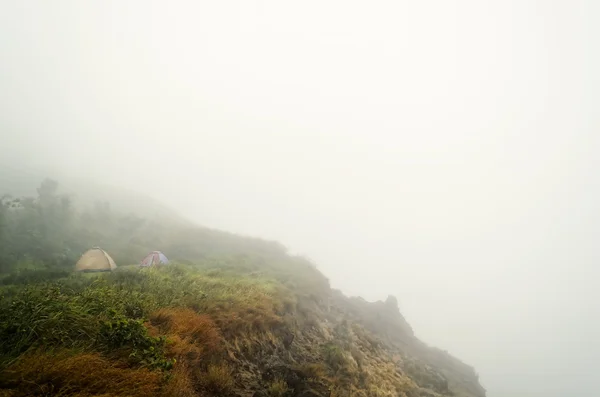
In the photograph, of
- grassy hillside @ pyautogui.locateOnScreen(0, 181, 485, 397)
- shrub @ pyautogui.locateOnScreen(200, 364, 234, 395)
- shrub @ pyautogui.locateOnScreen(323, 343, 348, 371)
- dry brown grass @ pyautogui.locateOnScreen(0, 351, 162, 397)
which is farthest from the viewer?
shrub @ pyautogui.locateOnScreen(323, 343, 348, 371)

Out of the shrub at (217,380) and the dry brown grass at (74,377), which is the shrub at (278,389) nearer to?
the shrub at (217,380)

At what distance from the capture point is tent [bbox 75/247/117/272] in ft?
59.1

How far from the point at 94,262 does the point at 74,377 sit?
1607 centimetres

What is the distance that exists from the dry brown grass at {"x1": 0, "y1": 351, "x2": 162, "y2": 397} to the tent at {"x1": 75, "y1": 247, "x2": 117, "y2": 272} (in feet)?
46.3

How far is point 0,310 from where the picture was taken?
674 centimetres

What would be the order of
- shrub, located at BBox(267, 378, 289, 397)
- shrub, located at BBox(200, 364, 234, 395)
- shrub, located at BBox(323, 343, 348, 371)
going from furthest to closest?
shrub, located at BBox(323, 343, 348, 371)
shrub, located at BBox(267, 378, 289, 397)
shrub, located at BBox(200, 364, 234, 395)

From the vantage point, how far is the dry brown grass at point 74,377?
5.02 metres

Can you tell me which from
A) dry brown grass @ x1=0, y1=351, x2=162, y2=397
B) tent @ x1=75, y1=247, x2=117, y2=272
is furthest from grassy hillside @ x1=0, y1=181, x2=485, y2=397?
tent @ x1=75, y1=247, x2=117, y2=272

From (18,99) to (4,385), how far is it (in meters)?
227

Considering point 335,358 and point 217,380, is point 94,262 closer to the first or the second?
point 217,380

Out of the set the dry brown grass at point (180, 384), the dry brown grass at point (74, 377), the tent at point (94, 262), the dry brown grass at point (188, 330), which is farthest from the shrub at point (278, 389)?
the tent at point (94, 262)

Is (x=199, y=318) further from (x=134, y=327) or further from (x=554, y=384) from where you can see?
(x=554, y=384)

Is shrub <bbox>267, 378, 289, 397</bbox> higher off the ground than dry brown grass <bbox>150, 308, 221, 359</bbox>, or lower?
lower

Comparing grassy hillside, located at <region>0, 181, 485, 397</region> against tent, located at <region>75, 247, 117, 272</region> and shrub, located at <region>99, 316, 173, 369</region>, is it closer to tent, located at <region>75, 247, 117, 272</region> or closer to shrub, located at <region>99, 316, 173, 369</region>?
shrub, located at <region>99, 316, 173, 369</region>
